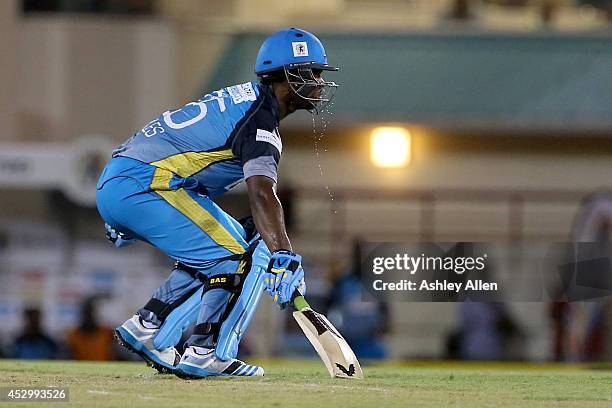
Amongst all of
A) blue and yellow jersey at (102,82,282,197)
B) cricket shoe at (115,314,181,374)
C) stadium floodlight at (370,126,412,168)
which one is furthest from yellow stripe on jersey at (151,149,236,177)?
stadium floodlight at (370,126,412,168)

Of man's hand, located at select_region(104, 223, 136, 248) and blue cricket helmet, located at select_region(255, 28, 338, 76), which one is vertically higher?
blue cricket helmet, located at select_region(255, 28, 338, 76)

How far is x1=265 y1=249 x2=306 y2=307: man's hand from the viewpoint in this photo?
7.66 m

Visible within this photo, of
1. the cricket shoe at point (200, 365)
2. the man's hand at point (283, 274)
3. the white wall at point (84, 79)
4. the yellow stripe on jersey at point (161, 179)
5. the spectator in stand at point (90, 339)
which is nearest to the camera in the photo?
the man's hand at point (283, 274)

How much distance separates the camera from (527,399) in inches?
290

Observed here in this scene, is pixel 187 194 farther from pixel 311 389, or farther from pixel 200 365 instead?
pixel 311 389

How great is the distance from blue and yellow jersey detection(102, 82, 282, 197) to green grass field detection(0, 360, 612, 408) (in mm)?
1114

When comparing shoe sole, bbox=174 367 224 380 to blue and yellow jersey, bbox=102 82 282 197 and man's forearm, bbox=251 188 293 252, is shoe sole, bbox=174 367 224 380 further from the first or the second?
blue and yellow jersey, bbox=102 82 282 197

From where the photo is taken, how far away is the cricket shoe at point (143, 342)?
8383 mm

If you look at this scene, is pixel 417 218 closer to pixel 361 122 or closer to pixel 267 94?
pixel 361 122

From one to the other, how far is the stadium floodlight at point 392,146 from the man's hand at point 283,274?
1110cm

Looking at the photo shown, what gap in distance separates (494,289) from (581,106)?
14.6ft

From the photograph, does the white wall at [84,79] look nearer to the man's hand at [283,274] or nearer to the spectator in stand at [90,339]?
the spectator in stand at [90,339]

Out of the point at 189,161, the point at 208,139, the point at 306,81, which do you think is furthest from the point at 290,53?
the point at 189,161

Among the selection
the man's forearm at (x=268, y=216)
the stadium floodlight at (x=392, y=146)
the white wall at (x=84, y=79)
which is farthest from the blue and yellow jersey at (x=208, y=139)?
the stadium floodlight at (x=392, y=146)
